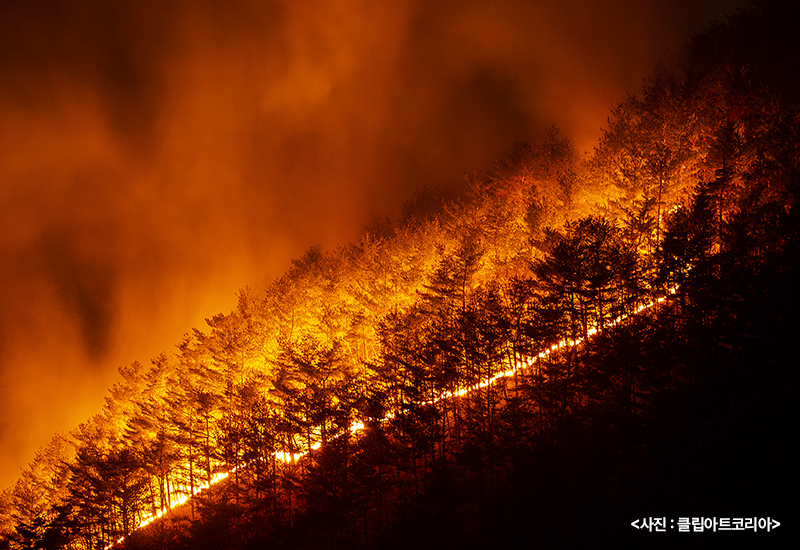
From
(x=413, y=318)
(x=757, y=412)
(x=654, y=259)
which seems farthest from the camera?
(x=413, y=318)

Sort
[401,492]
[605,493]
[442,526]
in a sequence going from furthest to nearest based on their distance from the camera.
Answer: [401,492], [442,526], [605,493]

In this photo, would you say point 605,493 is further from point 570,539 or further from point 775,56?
point 775,56

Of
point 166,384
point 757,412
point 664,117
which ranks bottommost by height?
point 757,412

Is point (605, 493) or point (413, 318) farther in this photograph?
point (413, 318)

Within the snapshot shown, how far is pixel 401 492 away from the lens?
2308 centimetres

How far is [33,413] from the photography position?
394 ft

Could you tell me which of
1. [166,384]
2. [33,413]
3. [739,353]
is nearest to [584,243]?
[739,353]

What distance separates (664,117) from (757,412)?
60.6ft

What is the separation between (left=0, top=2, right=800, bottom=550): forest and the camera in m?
14.4

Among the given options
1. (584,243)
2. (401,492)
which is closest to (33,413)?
(401,492)

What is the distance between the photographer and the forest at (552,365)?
14375 mm

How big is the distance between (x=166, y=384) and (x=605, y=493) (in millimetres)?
37125

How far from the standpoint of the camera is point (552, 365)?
18781 mm

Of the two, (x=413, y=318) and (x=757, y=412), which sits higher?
(x=413, y=318)
